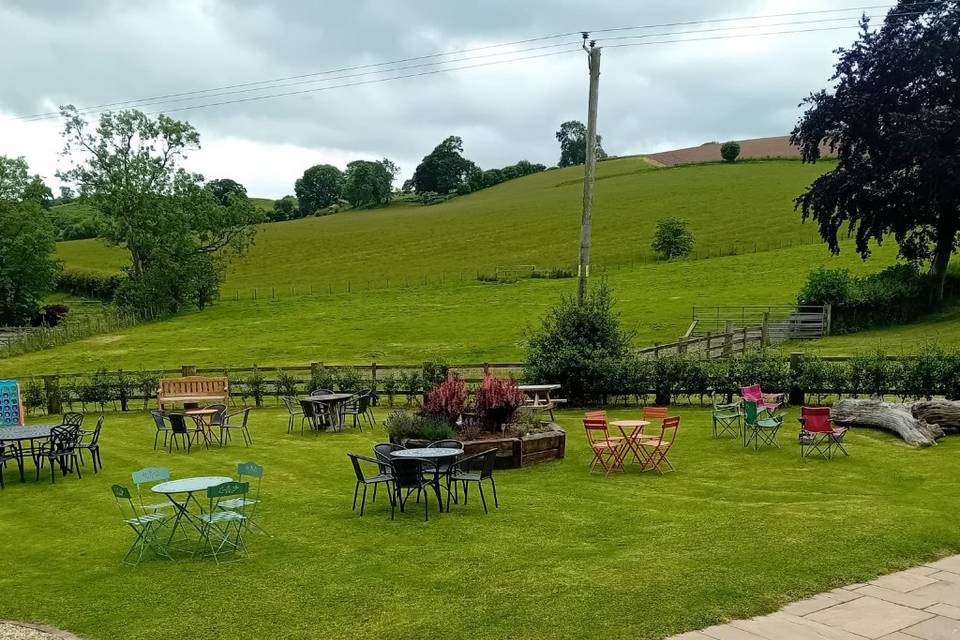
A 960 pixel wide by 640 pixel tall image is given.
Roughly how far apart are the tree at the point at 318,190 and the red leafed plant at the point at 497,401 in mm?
110852

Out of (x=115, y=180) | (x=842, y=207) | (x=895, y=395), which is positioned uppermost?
(x=115, y=180)

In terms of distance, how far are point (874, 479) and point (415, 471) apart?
6.38 m

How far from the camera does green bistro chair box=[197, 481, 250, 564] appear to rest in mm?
7402

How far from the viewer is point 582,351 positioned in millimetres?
17906

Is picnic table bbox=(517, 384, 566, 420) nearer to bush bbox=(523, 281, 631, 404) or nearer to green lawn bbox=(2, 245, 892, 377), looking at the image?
bush bbox=(523, 281, 631, 404)

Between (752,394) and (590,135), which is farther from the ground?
(590,135)

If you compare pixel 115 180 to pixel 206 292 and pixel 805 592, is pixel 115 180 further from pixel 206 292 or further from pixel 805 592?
pixel 805 592

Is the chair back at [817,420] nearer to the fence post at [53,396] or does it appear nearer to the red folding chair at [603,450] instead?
the red folding chair at [603,450]

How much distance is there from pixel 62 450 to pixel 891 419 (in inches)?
559

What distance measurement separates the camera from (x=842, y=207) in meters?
31.6

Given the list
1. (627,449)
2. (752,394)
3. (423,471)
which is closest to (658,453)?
(627,449)

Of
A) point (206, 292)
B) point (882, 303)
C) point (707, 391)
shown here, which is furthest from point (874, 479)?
point (206, 292)

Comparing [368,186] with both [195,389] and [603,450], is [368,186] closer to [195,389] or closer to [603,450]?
[195,389]

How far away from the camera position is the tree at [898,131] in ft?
92.7
